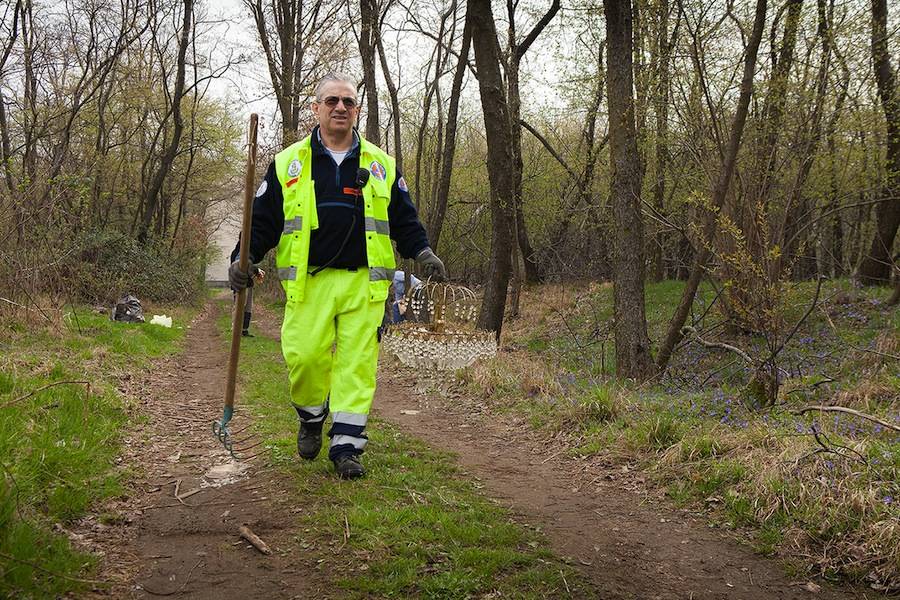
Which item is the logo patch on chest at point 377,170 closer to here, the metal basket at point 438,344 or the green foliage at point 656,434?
the metal basket at point 438,344

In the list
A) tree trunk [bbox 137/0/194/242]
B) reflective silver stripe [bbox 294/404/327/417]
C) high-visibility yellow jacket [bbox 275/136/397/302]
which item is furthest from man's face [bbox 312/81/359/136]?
tree trunk [bbox 137/0/194/242]

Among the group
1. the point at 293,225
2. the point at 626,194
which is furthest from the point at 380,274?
the point at 626,194

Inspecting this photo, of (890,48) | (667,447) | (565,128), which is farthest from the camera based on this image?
(565,128)

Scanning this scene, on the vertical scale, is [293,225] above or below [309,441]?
above

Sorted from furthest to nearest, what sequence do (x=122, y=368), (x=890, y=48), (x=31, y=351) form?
(x=890, y=48), (x=122, y=368), (x=31, y=351)

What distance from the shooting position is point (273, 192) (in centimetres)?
438

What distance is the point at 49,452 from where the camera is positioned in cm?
380

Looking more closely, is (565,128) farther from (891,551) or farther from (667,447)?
(891,551)

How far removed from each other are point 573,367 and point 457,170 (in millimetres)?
19262

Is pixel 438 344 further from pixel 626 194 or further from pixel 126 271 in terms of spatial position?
pixel 126 271

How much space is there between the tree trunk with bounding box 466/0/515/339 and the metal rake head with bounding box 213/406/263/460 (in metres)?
5.59

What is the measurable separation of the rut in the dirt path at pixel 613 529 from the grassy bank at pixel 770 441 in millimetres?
203

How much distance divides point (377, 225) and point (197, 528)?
Answer: 2.00 meters

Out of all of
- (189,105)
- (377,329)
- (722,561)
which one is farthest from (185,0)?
(722,561)
